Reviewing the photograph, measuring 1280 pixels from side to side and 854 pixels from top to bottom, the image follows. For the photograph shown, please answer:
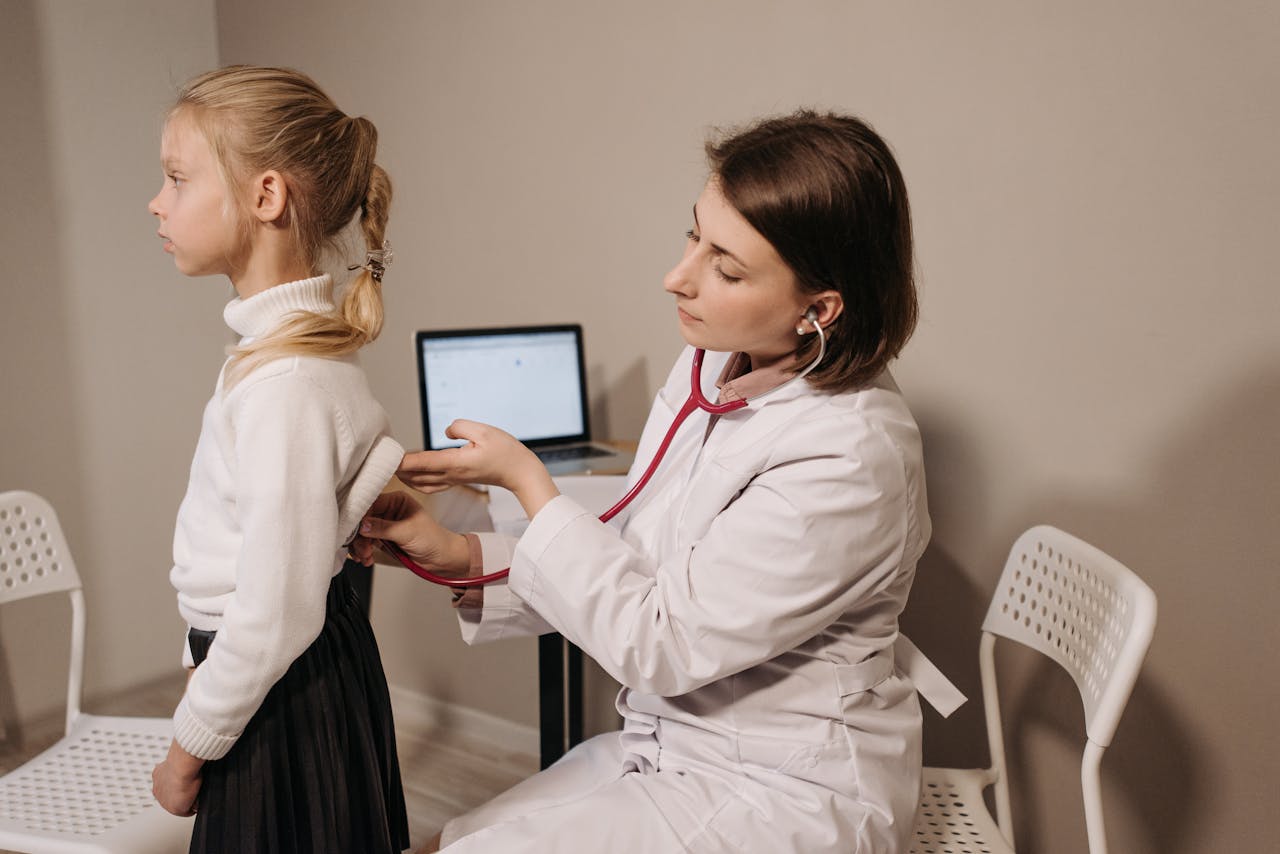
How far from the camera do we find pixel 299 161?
3.33ft

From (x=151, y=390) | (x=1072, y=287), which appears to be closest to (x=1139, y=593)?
(x=1072, y=287)

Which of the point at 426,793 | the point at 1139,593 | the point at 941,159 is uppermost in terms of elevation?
the point at 941,159

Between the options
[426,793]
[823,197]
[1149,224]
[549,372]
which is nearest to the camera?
[823,197]

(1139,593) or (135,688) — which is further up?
(1139,593)

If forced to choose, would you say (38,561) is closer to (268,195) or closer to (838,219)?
(268,195)

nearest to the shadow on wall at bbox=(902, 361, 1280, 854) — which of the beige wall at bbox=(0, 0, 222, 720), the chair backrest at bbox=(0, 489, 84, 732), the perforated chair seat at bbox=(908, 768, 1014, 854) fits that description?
the perforated chair seat at bbox=(908, 768, 1014, 854)

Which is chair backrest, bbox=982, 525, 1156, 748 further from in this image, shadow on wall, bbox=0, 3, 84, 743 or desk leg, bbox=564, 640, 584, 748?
shadow on wall, bbox=0, 3, 84, 743

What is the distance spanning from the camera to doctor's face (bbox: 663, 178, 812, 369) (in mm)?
965

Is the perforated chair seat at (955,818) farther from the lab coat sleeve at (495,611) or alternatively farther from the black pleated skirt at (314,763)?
the black pleated skirt at (314,763)

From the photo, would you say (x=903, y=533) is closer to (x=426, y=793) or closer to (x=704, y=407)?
(x=704, y=407)

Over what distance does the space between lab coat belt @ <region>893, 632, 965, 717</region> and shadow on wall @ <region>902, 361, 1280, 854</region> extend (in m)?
0.60

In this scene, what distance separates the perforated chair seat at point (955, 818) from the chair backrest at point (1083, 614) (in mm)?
174

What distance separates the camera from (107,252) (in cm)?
238

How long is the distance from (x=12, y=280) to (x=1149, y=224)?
234 centimetres
